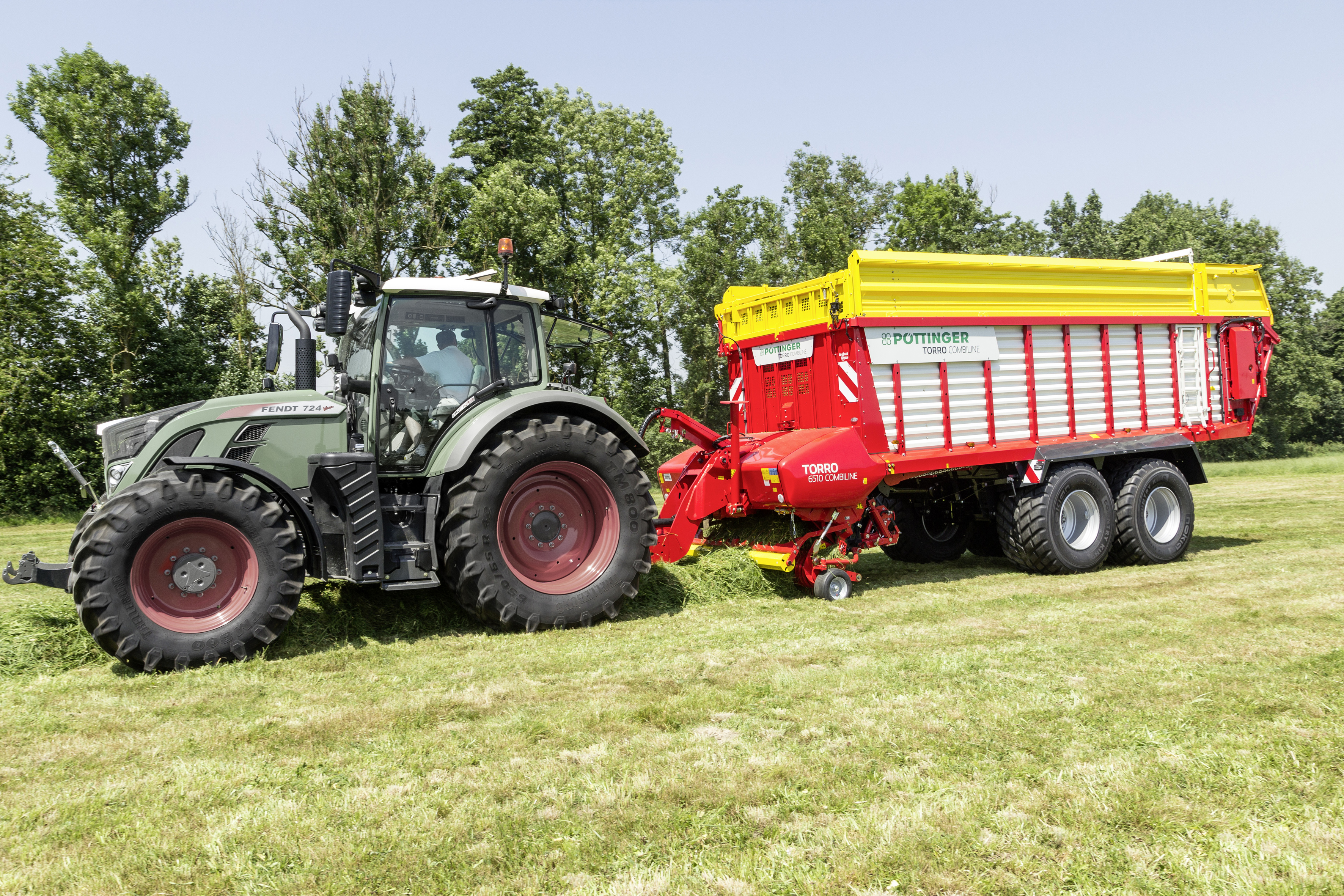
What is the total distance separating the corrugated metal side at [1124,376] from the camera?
9.50m

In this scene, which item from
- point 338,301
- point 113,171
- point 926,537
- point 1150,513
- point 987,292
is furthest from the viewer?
point 113,171

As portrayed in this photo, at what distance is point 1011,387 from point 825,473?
245 centimetres

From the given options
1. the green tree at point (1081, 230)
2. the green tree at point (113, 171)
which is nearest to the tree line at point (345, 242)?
the green tree at point (113, 171)

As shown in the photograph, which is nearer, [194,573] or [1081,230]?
[194,573]

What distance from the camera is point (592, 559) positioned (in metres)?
6.87

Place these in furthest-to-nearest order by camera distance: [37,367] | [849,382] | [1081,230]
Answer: [1081,230] < [37,367] < [849,382]

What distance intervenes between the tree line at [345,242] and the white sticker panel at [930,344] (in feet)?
32.3

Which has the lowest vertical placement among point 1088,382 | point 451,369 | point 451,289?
point 1088,382

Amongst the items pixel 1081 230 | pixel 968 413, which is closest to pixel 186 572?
pixel 968 413

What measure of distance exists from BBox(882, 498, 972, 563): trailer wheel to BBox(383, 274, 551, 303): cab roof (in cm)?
507

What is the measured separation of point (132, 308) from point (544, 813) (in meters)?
24.0

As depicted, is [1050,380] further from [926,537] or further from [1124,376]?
[926,537]

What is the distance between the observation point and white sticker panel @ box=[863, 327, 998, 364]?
798 cm

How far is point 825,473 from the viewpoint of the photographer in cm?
760
